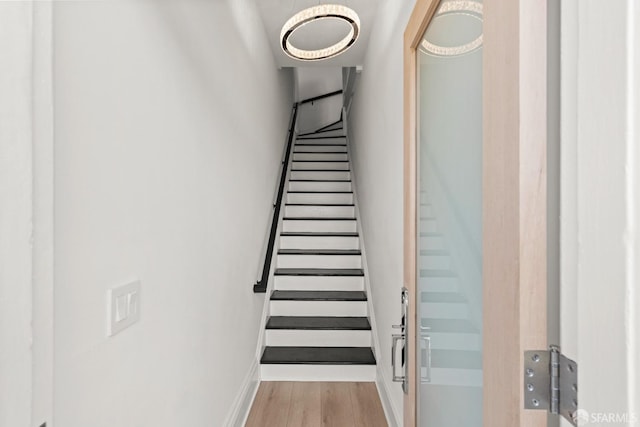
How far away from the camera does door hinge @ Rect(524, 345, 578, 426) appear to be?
55cm

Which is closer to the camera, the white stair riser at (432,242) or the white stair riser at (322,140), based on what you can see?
the white stair riser at (432,242)

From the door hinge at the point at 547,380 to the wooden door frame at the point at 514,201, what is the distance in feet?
0.03

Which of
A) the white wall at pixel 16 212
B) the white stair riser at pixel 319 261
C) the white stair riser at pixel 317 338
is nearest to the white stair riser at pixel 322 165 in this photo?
the white stair riser at pixel 319 261

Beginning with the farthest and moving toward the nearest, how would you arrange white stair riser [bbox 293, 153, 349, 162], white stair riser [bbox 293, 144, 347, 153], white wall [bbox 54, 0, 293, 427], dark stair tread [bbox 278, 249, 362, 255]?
white stair riser [bbox 293, 144, 347, 153]
white stair riser [bbox 293, 153, 349, 162]
dark stair tread [bbox 278, 249, 362, 255]
white wall [bbox 54, 0, 293, 427]

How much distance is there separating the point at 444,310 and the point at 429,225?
0.29 m

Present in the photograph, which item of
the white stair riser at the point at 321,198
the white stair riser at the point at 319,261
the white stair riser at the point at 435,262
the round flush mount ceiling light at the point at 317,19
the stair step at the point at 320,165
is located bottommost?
the white stair riser at the point at 319,261

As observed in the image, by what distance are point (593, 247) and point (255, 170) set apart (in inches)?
105

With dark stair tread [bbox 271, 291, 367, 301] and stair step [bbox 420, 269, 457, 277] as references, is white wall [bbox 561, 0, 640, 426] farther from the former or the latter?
dark stair tread [bbox 271, 291, 367, 301]

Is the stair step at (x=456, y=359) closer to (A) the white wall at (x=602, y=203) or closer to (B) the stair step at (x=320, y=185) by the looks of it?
(A) the white wall at (x=602, y=203)

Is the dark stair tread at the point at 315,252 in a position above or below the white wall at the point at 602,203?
below

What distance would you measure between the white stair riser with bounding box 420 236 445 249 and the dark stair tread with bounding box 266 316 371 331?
186 cm

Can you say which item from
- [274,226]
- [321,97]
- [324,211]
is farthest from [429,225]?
[321,97]

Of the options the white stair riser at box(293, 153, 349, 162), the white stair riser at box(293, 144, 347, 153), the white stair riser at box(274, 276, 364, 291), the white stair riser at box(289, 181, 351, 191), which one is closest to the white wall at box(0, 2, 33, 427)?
the white stair riser at box(274, 276, 364, 291)

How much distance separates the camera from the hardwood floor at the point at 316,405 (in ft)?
7.72
